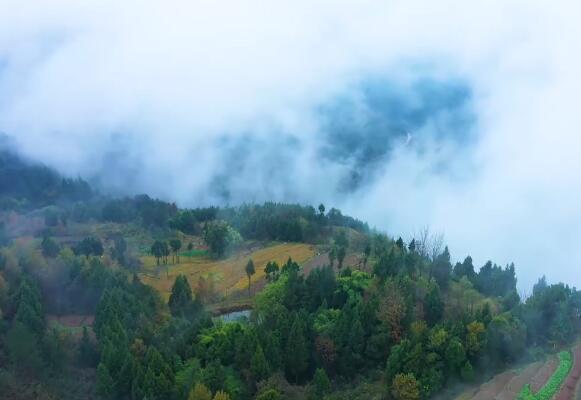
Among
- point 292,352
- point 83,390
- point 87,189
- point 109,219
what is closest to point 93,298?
point 83,390

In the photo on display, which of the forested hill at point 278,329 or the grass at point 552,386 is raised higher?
the forested hill at point 278,329

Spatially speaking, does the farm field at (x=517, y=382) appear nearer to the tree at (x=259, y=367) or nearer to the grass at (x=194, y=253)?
the tree at (x=259, y=367)

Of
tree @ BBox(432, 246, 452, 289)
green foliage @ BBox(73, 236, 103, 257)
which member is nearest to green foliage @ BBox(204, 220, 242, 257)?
green foliage @ BBox(73, 236, 103, 257)

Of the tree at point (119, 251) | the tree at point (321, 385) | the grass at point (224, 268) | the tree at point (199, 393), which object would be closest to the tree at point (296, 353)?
the tree at point (321, 385)

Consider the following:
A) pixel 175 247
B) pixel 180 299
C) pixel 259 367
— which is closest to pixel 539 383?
pixel 259 367

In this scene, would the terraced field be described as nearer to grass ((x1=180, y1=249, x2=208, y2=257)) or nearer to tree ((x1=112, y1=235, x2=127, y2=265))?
tree ((x1=112, y1=235, x2=127, y2=265))

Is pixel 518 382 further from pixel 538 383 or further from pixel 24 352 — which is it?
pixel 24 352
